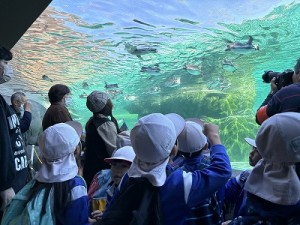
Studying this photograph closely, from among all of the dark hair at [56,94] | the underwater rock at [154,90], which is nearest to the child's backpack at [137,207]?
the dark hair at [56,94]

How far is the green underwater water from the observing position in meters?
12.6

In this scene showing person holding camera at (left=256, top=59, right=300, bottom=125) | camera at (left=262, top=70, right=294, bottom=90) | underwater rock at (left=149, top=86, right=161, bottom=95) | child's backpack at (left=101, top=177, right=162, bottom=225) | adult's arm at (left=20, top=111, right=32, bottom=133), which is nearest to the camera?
child's backpack at (left=101, top=177, right=162, bottom=225)

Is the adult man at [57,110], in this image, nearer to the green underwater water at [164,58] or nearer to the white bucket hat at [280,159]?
the white bucket hat at [280,159]

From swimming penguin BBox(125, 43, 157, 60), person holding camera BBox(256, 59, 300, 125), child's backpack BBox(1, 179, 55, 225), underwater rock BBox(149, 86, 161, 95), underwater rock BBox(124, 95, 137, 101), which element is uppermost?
swimming penguin BBox(125, 43, 157, 60)

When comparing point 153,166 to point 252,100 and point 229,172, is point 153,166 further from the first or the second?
point 252,100

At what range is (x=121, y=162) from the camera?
2.24 metres

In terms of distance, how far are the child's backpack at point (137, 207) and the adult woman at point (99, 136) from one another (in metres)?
1.46

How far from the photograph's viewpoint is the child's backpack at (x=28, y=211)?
177 cm

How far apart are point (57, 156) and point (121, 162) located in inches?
17.3

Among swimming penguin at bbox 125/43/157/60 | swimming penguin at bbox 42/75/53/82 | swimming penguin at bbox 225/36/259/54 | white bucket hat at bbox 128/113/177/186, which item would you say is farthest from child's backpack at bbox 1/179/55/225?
swimming penguin at bbox 42/75/53/82

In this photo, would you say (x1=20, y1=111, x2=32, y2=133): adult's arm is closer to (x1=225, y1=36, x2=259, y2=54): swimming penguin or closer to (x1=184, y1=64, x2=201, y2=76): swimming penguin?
(x1=225, y1=36, x2=259, y2=54): swimming penguin

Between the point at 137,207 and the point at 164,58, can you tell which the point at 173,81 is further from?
the point at 137,207

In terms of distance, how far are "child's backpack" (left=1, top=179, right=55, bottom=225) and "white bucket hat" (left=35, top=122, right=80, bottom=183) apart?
0.28 feet

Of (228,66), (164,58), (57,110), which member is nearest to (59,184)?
(57,110)
